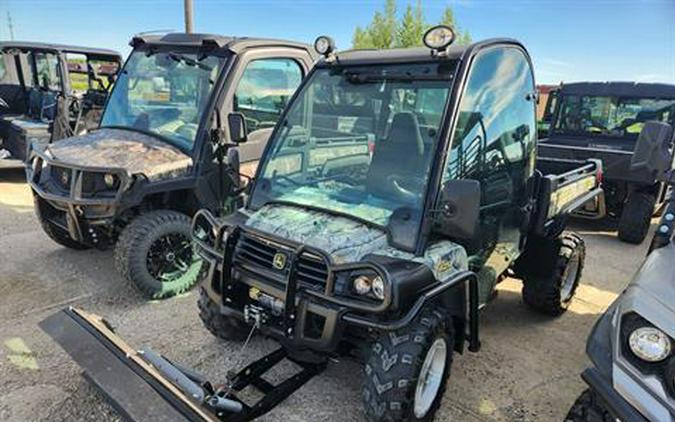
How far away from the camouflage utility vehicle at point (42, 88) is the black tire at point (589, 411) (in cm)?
777

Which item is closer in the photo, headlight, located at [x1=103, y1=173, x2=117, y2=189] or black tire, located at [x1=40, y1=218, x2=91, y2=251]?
headlight, located at [x1=103, y1=173, x2=117, y2=189]

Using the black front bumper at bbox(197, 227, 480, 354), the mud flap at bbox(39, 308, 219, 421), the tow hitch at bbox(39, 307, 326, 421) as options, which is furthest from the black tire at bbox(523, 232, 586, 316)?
the mud flap at bbox(39, 308, 219, 421)

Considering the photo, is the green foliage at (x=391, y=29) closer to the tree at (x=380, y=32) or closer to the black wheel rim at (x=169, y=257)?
the tree at (x=380, y=32)

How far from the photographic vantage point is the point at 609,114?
7.92 meters

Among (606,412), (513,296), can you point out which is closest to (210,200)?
(513,296)

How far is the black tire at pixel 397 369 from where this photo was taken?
2324 millimetres

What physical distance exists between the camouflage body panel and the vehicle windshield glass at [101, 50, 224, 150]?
216 cm

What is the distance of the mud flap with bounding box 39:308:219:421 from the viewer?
216 centimetres

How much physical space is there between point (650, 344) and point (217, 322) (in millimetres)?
2527

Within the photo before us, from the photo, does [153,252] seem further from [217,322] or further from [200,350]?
[217,322]

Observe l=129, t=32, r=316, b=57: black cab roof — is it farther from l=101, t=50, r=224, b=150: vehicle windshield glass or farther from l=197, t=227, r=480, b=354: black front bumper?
l=197, t=227, r=480, b=354: black front bumper

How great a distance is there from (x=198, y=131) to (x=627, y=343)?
3.80 metres

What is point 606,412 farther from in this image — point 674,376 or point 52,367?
point 52,367

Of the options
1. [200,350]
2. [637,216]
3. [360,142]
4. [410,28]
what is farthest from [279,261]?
[410,28]
